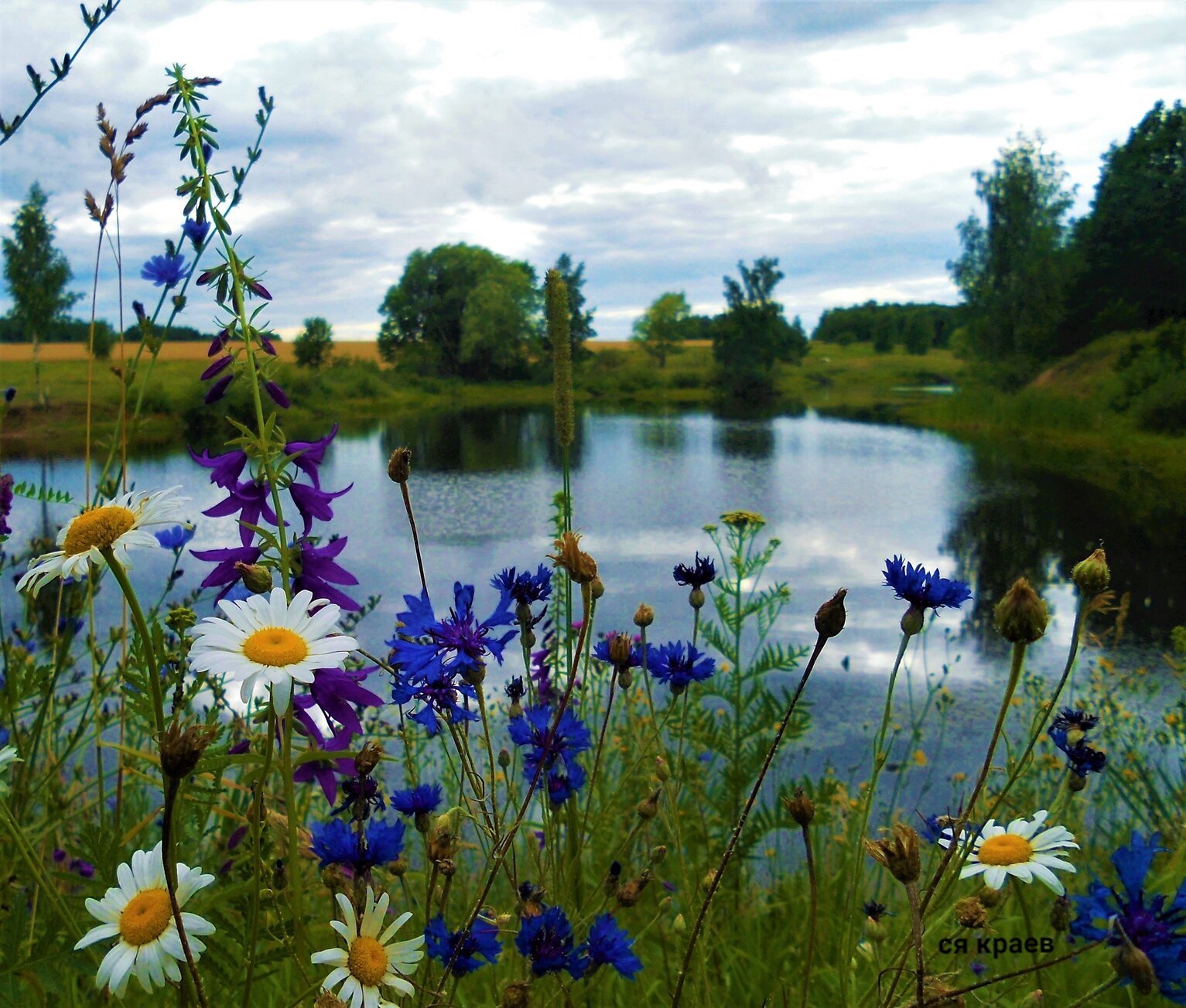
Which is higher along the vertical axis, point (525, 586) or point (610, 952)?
point (525, 586)

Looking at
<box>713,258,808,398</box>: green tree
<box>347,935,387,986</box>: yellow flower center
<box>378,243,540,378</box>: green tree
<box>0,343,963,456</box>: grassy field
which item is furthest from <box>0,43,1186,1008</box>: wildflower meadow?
<box>713,258,808,398</box>: green tree

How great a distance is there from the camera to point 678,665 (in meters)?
1.29

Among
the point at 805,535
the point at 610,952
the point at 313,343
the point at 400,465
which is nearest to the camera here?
the point at 610,952

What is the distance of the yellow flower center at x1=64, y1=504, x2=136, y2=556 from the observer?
2.33 ft

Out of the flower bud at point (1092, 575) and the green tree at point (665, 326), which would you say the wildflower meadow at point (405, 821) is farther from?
the green tree at point (665, 326)

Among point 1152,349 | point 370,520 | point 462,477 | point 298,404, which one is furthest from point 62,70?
point 298,404

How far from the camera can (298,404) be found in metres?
24.1

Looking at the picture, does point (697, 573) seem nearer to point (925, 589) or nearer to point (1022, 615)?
point (925, 589)

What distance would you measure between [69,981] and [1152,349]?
A: 20.8 metres

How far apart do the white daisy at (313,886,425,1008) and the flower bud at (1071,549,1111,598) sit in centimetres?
68

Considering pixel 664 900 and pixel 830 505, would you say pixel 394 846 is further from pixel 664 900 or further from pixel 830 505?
pixel 830 505

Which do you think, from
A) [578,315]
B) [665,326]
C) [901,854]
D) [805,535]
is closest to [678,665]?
[901,854]

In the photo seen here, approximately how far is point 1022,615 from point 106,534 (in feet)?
2.47

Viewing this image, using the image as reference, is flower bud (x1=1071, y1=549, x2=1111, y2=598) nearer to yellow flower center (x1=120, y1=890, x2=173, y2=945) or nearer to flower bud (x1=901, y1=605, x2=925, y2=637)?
flower bud (x1=901, y1=605, x2=925, y2=637)
